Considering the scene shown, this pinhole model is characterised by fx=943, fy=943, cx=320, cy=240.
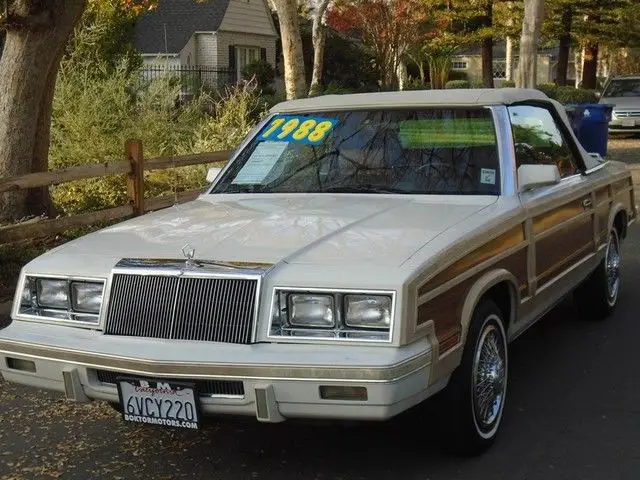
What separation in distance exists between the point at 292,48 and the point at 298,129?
13.5 meters

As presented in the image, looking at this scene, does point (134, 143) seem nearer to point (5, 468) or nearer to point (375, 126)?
point (375, 126)

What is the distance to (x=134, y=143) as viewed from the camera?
403 inches

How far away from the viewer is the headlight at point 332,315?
3730 mm

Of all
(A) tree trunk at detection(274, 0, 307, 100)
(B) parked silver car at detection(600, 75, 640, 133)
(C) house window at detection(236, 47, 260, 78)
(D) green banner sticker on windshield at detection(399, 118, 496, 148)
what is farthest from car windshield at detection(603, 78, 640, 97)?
(D) green banner sticker on windshield at detection(399, 118, 496, 148)

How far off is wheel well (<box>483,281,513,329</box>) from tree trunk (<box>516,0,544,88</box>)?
59.4 ft

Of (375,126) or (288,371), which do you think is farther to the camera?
(375,126)

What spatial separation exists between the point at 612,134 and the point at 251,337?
23.7m

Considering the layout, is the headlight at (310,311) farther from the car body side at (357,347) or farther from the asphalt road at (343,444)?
the asphalt road at (343,444)

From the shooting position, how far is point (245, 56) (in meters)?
37.9

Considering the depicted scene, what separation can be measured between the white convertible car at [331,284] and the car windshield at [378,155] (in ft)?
0.04

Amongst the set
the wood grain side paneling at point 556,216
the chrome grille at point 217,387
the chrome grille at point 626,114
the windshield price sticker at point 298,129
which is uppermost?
the windshield price sticker at point 298,129

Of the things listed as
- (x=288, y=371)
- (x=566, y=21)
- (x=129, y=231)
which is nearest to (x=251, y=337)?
(x=288, y=371)

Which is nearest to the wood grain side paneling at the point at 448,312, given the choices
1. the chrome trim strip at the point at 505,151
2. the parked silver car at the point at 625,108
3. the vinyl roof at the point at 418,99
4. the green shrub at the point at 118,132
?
the chrome trim strip at the point at 505,151

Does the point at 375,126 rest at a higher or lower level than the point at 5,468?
higher
